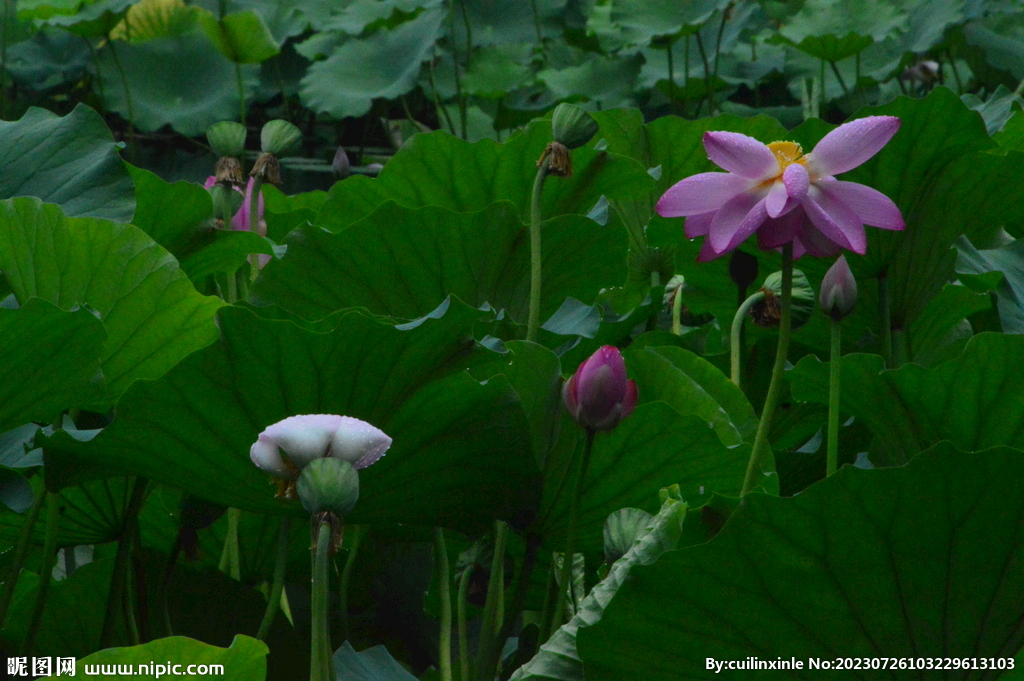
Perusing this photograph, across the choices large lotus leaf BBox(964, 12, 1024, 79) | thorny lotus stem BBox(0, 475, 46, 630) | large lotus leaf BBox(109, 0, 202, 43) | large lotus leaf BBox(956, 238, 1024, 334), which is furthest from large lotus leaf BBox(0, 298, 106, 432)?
large lotus leaf BBox(109, 0, 202, 43)

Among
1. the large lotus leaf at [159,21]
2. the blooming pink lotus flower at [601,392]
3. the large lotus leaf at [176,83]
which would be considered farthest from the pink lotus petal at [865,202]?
the large lotus leaf at [159,21]

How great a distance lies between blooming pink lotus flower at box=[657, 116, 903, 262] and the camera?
0.46m

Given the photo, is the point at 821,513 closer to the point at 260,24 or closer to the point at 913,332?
the point at 913,332

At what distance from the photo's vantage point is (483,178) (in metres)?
0.77

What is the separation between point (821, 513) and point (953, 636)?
0.08m

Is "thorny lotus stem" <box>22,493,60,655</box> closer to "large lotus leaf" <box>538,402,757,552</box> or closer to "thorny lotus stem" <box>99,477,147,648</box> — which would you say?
"thorny lotus stem" <box>99,477,147,648</box>

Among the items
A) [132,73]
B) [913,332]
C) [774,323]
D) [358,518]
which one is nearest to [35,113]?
[358,518]

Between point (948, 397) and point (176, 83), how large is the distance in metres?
3.06

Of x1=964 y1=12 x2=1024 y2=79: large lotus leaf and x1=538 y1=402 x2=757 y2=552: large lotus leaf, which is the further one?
x1=964 y1=12 x2=1024 y2=79: large lotus leaf

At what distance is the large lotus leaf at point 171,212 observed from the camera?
0.71 metres

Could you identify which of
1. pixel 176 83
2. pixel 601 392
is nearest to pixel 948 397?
pixel 601 392

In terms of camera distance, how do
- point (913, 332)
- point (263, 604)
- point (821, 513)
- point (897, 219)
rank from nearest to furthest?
point (821, 513)
point (897, 219)
point (263, 604)
point (913, 332)

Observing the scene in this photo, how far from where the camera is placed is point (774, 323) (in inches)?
26.1

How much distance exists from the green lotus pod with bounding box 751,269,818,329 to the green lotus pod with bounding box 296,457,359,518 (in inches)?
14.0
